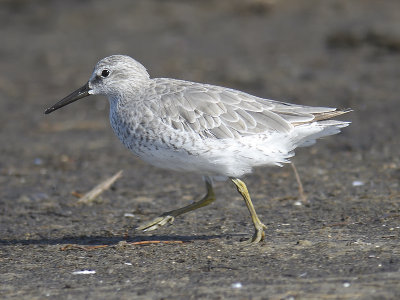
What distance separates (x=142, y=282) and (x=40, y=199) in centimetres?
380

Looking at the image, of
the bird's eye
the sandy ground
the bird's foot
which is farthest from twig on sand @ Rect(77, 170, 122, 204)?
the bird's eye

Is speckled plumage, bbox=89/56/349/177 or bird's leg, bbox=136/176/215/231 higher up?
speckled plumage, bbox=89/56/349/177

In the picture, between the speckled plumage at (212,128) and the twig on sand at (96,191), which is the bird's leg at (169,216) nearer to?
the speckled plumage at (212,128)

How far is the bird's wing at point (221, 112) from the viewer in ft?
22.9

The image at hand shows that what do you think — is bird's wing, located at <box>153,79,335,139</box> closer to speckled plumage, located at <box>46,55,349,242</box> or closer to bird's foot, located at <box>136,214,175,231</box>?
speckled plumage, located at <box>46,55,349,242</box>

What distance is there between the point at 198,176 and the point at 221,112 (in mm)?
3394

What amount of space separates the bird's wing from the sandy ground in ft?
3.64

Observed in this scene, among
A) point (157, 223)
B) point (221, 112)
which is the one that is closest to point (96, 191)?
point (157, 223)

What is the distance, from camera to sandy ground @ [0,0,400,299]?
6.16 metres

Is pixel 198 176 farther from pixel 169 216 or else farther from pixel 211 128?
pixel 211 128

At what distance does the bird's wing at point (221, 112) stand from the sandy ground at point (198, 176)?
1.11 m

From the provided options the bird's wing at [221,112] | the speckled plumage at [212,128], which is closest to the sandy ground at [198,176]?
the speckled plumage at [212,128]

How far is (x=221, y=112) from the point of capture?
23.4ft

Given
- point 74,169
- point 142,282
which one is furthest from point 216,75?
point 142,282
